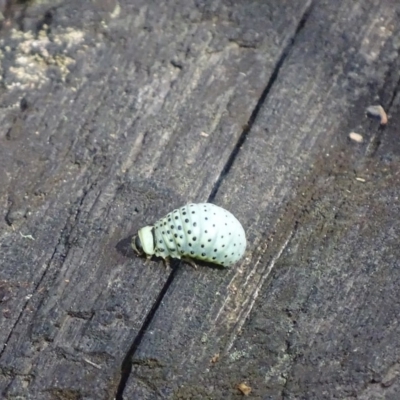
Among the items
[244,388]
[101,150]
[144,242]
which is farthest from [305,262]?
[101,150]

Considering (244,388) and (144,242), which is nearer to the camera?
(244,388)

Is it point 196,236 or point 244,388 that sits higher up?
point 196,236

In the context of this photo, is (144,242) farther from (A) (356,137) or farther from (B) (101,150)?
(A) (356,137)

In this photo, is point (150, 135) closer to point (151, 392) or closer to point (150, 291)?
point (150, 291)

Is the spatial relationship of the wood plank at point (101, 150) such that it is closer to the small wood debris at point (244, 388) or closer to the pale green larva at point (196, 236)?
the pale green larva at point (196, 236)

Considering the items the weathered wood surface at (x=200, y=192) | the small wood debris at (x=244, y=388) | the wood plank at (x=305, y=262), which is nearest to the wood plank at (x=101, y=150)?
the weathered wood surface at (x=200, y=192)

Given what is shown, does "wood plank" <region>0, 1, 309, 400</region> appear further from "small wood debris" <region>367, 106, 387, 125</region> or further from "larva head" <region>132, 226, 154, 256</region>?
"small wood debris" <region>367, 106, 387, 125</region>
